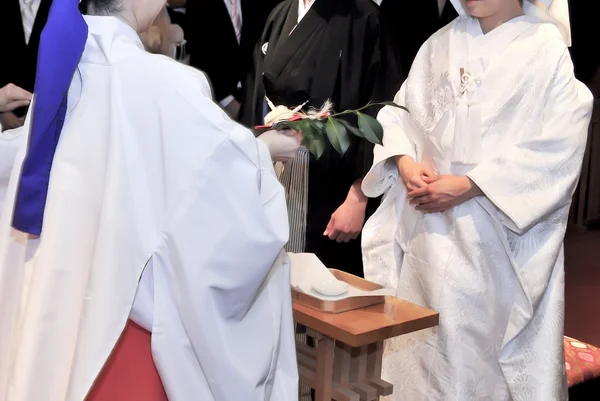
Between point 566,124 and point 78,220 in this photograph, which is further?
point 566,124

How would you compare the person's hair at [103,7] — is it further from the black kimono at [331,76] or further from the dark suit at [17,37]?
the dark suit at [17,37]

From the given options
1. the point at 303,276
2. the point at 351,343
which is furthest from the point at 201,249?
the point at 303,276

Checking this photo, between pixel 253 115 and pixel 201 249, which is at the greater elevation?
pixel 253 115

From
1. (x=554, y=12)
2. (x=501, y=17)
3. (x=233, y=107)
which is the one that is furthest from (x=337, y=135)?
(x=233, y=107)

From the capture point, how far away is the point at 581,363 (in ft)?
8.04

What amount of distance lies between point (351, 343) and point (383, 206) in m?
0.78

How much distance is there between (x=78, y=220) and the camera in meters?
1.17

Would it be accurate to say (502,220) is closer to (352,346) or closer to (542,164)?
(542,164)

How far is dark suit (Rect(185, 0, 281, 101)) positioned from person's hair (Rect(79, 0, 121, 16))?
155 cm

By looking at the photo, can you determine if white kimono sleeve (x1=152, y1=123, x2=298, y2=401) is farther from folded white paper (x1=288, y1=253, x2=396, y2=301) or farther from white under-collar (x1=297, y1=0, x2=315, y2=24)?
white under-collar (x1=297, y1=0, x2=315, y2=24)

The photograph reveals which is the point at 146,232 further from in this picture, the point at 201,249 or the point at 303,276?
the point at 303,276

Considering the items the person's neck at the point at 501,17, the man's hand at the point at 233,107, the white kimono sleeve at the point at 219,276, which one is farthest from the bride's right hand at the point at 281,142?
the man's hand at the point at 233,107

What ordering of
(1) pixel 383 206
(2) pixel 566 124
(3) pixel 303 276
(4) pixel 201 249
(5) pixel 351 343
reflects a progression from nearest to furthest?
(4) pixel 201 249, (5) pixel 351 343, (3) pixel 303 276, (2) pixel 566 124, (1) pixel 383 206

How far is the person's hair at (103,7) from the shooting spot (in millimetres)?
1215
